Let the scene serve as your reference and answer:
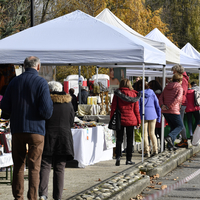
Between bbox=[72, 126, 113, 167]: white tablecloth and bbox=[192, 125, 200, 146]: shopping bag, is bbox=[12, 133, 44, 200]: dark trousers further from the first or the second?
bbox=[192, 125, 200, 146]: shopping bag

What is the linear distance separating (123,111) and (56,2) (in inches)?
794

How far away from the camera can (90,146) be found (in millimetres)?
9023

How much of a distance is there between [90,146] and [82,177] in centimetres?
120

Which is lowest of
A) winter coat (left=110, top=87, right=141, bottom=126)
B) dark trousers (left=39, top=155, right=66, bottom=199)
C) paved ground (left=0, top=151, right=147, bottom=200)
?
paved ground (left=0, top=151, right=147, bottom=200)

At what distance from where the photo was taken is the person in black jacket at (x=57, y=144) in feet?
18.6

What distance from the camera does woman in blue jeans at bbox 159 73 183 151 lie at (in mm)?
9922

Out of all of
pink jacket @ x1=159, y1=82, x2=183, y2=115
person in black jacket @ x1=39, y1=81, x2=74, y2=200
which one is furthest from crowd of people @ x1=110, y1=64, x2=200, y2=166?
person in black jacket @ x1=39, y1=81, x2=74, y2=200

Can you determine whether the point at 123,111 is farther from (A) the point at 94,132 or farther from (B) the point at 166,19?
(B) the point at 166,19

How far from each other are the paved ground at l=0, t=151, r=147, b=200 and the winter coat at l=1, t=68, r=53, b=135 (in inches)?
59.8

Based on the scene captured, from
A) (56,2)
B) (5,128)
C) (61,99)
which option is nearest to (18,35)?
(5,128)

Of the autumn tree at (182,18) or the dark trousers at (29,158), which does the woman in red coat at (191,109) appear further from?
the autumn tree at (182,18)

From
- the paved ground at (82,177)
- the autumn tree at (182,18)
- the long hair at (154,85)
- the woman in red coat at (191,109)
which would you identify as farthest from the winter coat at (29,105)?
the autumn tree at (182,18)

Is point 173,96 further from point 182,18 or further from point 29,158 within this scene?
point 182,18

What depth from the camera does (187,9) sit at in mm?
54469
